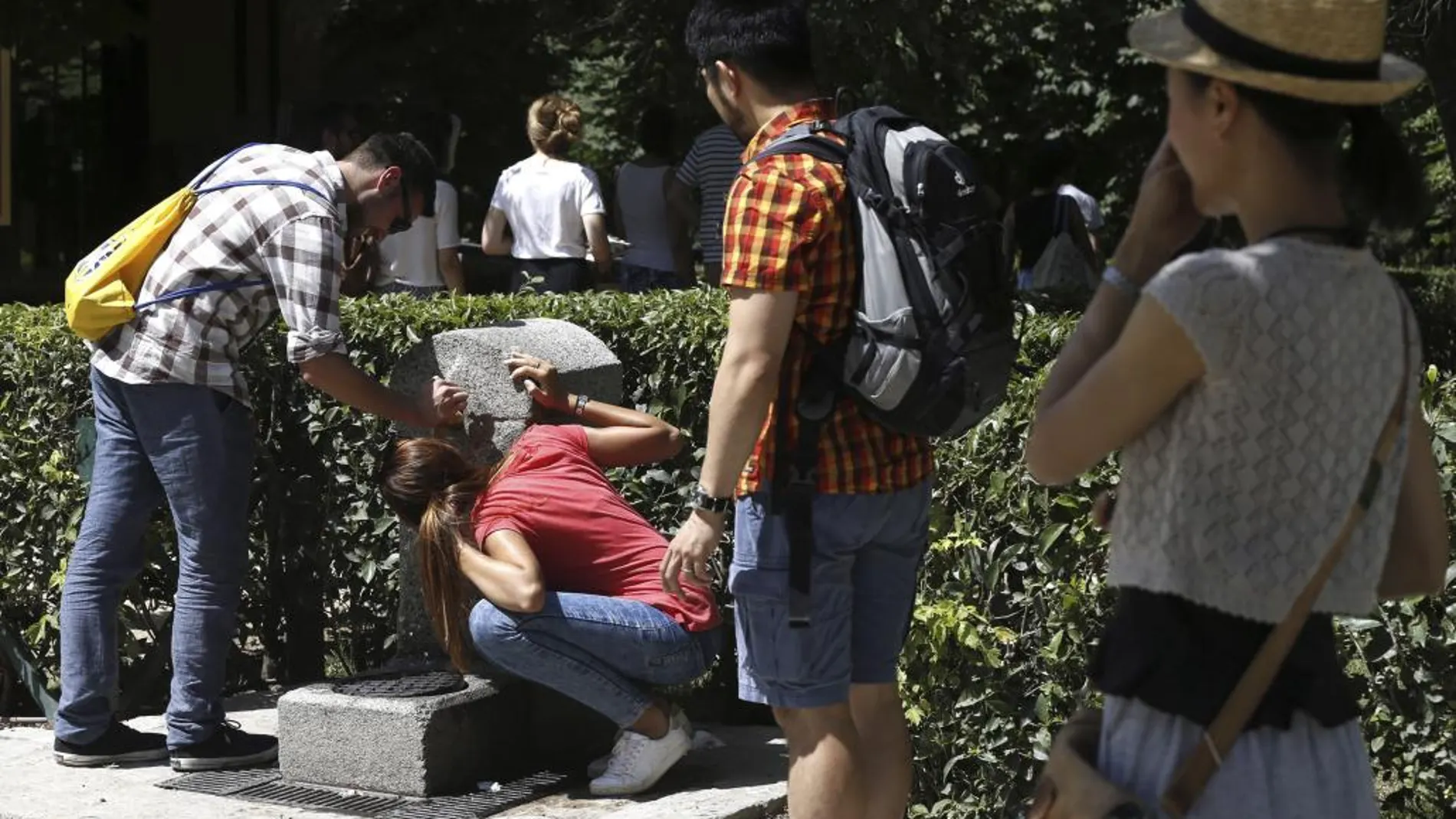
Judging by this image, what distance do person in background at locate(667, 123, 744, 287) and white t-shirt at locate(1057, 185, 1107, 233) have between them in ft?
8.66

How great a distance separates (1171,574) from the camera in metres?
2.24

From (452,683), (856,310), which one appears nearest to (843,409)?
(856,310)

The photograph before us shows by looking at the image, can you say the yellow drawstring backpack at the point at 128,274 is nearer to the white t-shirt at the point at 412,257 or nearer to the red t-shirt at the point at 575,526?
the red t-shirt at the point at 575,526

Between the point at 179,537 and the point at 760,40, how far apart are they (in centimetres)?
252

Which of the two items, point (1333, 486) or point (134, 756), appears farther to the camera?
point (134, 756)

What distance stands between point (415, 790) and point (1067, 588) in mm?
1697

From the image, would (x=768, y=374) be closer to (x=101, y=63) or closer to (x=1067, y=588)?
(x=1067, y=588)

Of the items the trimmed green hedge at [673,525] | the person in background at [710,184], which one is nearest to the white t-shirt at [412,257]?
the person in background at [710,184]

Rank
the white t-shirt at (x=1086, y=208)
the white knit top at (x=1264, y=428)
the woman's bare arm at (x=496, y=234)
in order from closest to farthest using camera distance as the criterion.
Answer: the white knit top at (x=1264, y=428), the woman's bare arm at (x=496, y=234), the white t-shirt at (x=1086, y=208)

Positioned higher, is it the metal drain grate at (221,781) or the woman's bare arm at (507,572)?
the woman's bare arm at (507,572)

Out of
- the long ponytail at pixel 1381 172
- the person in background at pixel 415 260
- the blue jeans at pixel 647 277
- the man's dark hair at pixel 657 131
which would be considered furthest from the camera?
the man's dark hair at pixel 657 131

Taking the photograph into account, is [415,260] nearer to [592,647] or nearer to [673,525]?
[673,525]

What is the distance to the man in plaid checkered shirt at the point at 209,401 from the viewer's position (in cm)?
507

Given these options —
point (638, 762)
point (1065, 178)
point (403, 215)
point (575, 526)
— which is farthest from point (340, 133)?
point (1065, 178)
